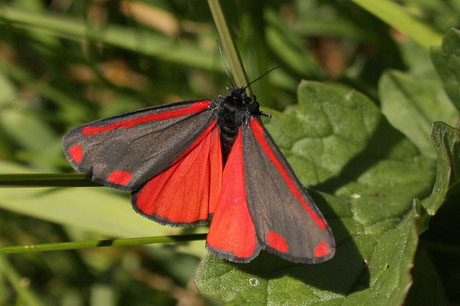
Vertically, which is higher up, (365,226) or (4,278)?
(365,226)

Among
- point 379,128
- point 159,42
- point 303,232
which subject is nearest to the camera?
point 303,232

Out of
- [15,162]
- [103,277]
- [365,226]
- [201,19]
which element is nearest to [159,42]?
[201,19]

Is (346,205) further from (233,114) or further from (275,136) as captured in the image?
(233,114)

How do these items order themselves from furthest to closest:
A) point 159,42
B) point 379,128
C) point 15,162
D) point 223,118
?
point 159,42, point 15,162, point 379,128, point 223,118

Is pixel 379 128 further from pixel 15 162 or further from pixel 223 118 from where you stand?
pixel 15 162

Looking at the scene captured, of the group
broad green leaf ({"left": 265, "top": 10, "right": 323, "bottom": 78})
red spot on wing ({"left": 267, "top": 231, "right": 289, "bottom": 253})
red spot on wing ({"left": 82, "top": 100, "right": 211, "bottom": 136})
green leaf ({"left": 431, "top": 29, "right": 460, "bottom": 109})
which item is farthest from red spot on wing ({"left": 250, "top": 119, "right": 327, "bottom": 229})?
broad green leaf ({"left": 265, "top": 10, "right": 323, "bottom": 78})

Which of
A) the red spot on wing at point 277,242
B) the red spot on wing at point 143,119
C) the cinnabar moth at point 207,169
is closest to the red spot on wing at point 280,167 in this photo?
the cinnabar moth at point 207,169

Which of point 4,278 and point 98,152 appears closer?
point 98,152
